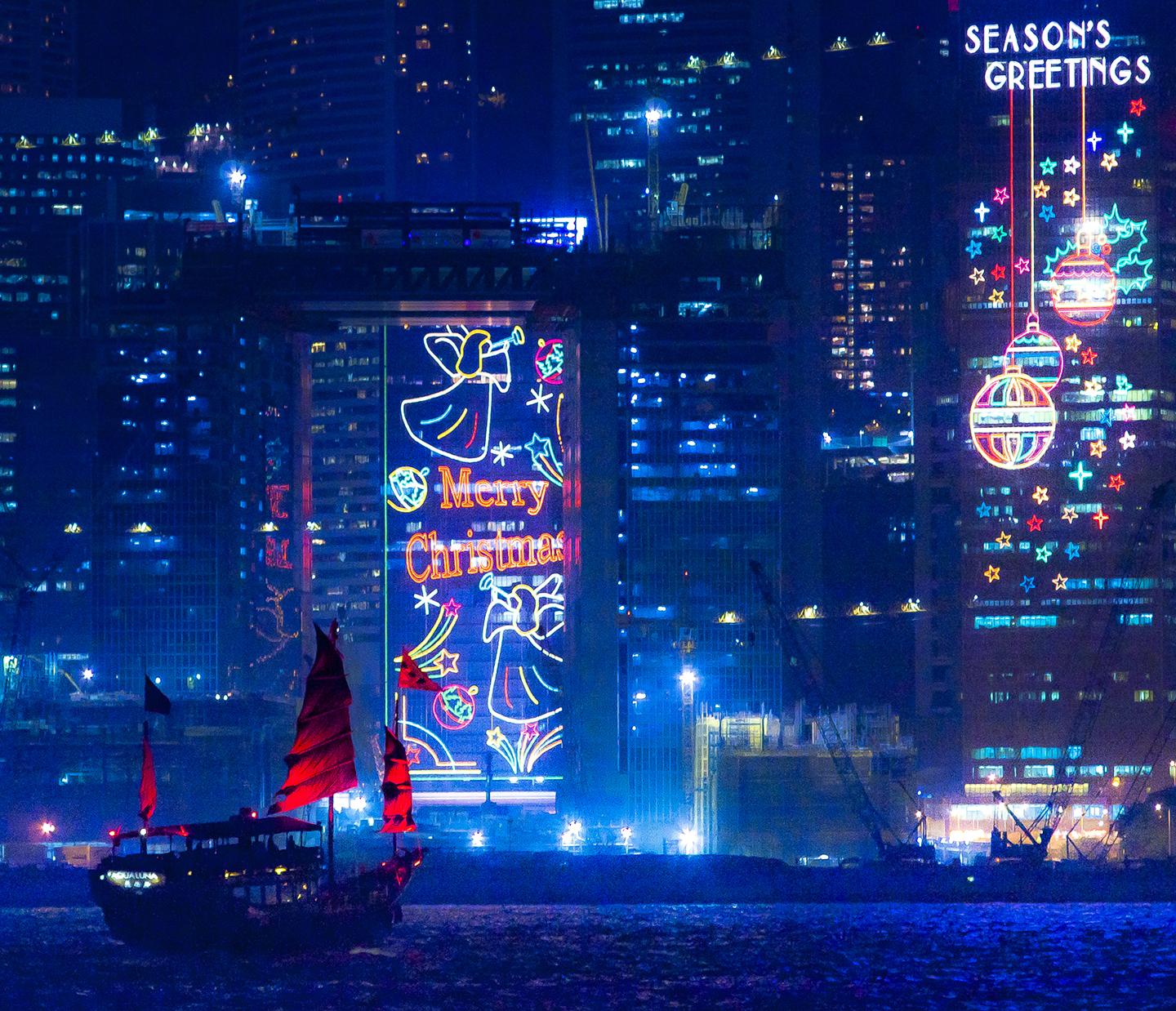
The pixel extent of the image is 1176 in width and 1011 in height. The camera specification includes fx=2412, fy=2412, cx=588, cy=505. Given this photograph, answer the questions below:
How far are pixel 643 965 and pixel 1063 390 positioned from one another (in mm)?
71217

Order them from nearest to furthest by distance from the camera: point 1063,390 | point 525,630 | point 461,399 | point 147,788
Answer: point 147,788
point 1063,390
point 525,630
point 461,399

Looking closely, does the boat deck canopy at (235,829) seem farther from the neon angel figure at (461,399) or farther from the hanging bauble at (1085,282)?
the hanging bauble at (1085,282)

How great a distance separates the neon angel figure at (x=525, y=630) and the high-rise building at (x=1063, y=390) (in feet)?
103

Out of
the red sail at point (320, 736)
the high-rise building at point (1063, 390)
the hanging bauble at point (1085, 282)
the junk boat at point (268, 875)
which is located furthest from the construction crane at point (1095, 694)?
the red sail at point (320, 736)

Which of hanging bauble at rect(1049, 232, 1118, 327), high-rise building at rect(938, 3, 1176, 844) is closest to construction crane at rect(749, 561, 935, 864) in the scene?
high-rise building at rect(938, 3, 1176, 844)

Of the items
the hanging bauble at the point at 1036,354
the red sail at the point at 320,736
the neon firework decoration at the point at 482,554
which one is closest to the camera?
the red sail at the point at 320,736

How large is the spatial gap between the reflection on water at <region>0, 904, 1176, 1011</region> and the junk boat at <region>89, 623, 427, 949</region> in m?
1.46

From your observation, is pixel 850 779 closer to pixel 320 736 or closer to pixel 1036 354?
pixel 1036 354

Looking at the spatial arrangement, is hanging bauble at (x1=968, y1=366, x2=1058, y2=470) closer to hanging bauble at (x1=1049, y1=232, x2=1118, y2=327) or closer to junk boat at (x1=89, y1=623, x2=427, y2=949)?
hanging bauble at (x1=1049, y1=232, x2=1118, y2=327)

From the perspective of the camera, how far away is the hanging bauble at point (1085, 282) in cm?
17400

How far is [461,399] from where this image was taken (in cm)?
19150

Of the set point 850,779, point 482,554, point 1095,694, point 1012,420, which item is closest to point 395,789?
point 850,779

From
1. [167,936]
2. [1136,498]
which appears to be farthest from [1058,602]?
[167,936]

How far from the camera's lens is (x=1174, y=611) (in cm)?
17838
